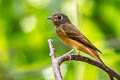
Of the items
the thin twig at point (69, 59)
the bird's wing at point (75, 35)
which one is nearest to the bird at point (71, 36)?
the bird's wing at point (75, 35)

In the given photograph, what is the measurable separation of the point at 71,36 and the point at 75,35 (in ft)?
0.33

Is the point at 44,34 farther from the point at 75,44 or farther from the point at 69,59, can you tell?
the point at 69,59

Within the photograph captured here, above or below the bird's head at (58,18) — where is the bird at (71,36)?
below

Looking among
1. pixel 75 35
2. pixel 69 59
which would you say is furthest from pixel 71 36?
pixel 69 59

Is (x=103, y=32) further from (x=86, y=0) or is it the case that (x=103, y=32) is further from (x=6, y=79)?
(x=6, y=79)

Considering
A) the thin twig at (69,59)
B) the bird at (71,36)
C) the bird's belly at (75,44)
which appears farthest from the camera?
the bird's belly at (75,44)

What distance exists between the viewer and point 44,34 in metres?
3.78

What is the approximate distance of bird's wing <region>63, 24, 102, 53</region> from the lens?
2916 mm

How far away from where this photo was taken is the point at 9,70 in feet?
11.1

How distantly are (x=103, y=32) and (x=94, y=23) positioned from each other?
12 cm

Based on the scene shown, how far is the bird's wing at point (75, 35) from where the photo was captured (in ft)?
9.57

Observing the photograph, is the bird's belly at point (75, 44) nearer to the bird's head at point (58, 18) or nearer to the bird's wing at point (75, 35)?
the bird's wing at point (75, 35)

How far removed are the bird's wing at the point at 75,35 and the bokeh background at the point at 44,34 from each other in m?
0.06

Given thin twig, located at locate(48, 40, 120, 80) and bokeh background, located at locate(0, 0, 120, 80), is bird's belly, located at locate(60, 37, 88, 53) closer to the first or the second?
bokeh background, located at locate(0, 0, 120, 80)
